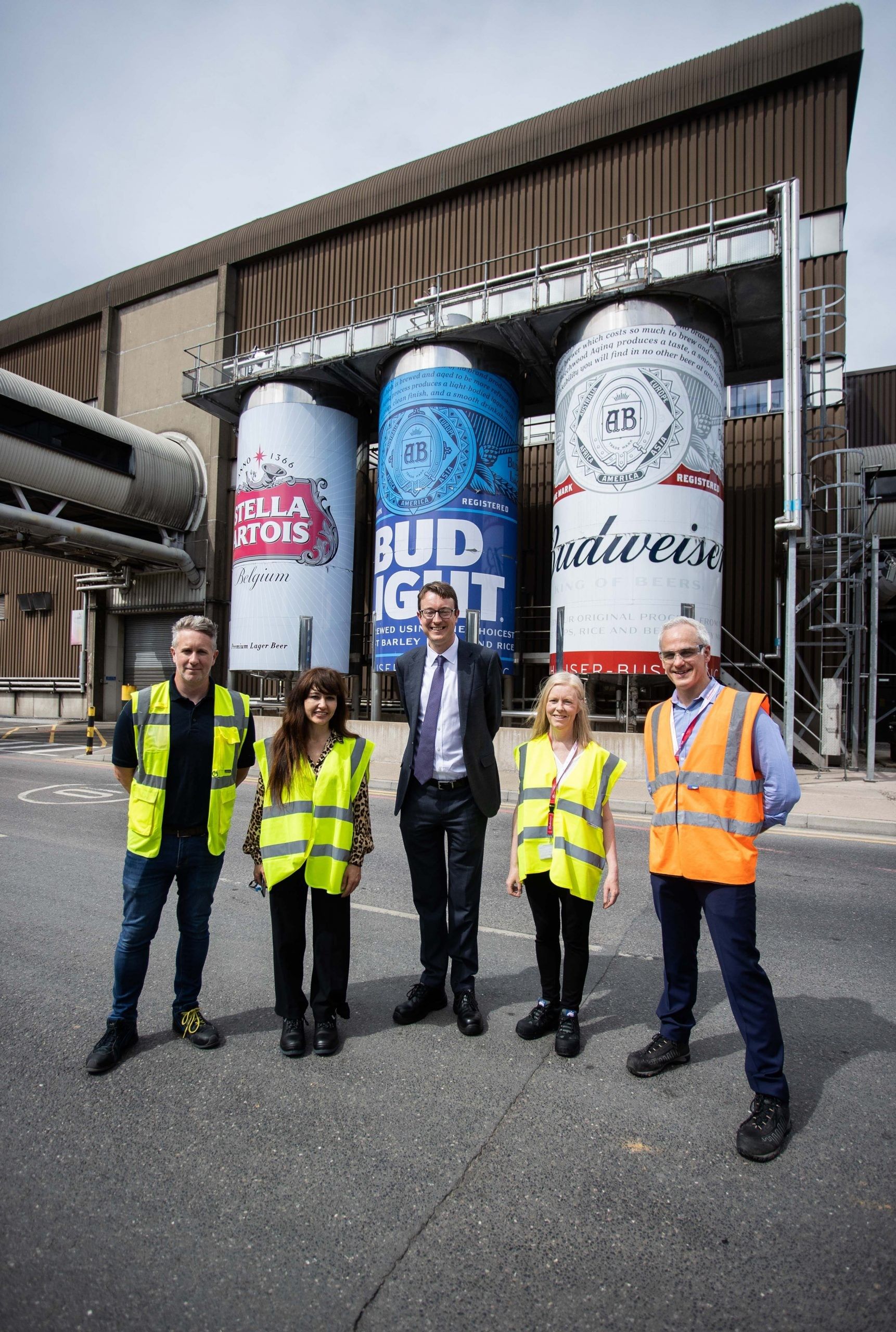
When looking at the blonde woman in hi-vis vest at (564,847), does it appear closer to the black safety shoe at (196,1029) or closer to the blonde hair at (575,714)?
the blonde hair at (575,714)

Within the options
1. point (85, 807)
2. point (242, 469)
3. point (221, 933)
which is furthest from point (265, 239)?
point (221, 933)

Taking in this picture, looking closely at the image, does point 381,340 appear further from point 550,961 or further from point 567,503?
point 550,961

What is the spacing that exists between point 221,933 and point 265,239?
26.9m

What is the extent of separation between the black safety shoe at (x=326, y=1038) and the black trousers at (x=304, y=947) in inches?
0.9

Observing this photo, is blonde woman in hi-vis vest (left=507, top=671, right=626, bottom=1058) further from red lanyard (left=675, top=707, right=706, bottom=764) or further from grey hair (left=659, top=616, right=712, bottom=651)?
grey hair (left=659, top=616, right=712, bottom=651)

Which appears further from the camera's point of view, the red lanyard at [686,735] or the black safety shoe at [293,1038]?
the black safety shoe at [293,1038]

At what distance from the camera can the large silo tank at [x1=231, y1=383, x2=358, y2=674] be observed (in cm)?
1897

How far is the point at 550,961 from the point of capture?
11.7 feet

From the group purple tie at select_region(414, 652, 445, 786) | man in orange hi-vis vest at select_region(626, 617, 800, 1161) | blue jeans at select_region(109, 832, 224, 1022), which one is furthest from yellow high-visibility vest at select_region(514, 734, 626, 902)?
blue jeans at select_region(109, 832, 224, 1022)

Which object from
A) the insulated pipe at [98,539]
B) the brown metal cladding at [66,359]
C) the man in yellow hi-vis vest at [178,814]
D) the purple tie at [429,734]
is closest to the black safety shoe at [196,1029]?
the man in yellow hi-vis vest at [178,814]

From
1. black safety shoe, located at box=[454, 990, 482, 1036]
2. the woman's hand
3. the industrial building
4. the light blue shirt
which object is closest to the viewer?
the light blue shirt

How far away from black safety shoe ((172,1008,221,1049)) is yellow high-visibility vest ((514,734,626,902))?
1.56 meters

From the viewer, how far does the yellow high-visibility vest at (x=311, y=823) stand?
11.2 feet

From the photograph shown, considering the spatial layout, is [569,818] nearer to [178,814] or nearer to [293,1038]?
[293,1038]
